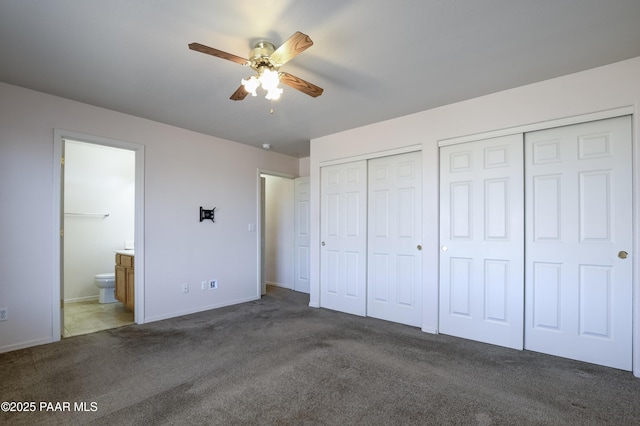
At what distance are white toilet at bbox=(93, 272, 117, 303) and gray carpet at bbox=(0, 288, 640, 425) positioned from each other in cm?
151

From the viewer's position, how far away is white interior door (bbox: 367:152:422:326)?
3639 mm

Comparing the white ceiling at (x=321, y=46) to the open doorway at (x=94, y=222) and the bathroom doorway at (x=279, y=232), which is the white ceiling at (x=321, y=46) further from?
the bathroom doorway at (x=279, y=232)

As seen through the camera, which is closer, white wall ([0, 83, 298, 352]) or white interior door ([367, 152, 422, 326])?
white wall ([0, 83, 298, 352])

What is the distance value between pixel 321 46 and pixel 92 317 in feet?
14.3

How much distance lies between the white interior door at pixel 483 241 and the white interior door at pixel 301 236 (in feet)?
8.61

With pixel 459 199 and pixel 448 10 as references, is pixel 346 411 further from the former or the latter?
pixel 448 10

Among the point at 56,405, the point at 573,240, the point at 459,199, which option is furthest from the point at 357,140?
the point at 56,405

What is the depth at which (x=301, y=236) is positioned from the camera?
5566mm

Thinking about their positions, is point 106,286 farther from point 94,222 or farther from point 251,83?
point 251,83

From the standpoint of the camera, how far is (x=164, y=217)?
396 cm

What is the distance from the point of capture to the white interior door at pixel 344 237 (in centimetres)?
412

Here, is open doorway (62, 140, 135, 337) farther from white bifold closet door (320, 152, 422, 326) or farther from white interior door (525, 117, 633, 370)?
white interior door (525, 117, 633, 370)

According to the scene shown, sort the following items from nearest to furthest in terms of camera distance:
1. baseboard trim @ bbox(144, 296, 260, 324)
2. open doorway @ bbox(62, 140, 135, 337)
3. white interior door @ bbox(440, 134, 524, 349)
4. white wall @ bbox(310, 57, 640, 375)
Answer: white wall @ bbox(310, 57, 640, 375) → white interior door @ bbox(440, 134, 524, 349) → baseboard trim @ bbox(144, 296, 260, 324) → open doorway @ bbox(62, 140, 135, 337)

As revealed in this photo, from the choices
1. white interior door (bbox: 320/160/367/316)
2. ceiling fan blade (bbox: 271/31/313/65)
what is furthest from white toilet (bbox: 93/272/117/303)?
ceiling fan blade (bbox: 271/31/313/65)
